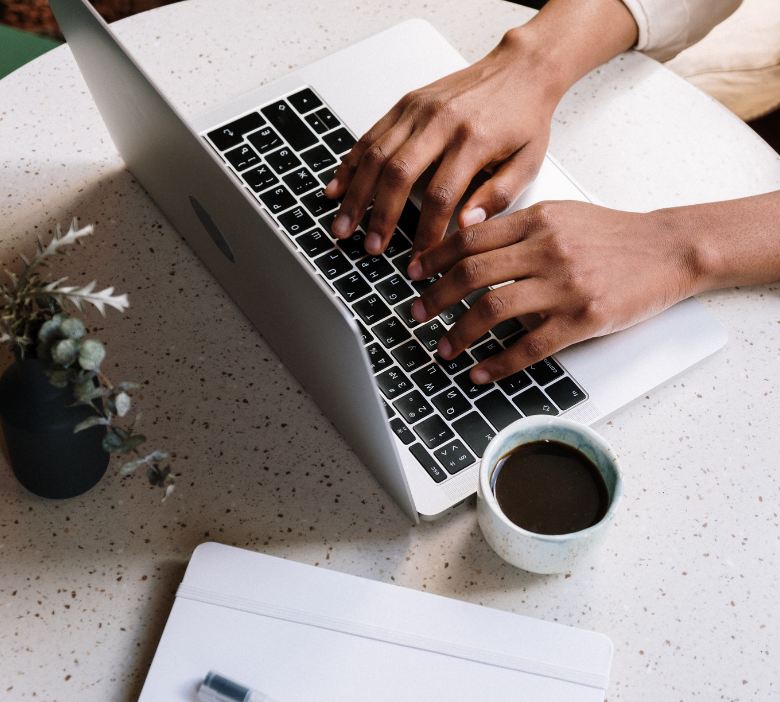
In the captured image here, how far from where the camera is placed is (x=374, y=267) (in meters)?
0.72

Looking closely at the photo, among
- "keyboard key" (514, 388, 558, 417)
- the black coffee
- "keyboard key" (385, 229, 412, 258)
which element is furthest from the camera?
"keyboard key" (385, 229, 412, 258)

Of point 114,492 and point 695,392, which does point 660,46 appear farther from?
point 114,492

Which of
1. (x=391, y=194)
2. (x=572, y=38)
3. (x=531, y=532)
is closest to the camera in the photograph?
(x=531, y=532)

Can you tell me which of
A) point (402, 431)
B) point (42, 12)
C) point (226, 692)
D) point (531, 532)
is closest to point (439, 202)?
point (402, 431)

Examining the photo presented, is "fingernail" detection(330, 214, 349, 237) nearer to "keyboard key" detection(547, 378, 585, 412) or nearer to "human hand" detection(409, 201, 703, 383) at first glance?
"human hand" detection(409, 201, 703, 383)

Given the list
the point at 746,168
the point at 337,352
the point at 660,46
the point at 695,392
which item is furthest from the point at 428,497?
the point at 660,46

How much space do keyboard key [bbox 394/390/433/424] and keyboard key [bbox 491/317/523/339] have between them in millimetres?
106

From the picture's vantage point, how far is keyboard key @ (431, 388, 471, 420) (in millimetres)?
625

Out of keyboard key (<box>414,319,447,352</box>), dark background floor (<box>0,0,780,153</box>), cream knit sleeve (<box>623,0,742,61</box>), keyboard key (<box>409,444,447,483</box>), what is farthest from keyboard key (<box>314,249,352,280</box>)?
dark background floor (<box>0,0,780,153</box>)

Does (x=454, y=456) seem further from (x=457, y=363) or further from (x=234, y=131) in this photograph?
(x=234, y=131)

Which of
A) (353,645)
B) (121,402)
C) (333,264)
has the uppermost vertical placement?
(121,402)

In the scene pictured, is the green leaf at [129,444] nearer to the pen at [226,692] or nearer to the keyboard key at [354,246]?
the pen at [226,692]

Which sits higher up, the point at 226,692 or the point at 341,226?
the point at 341,226

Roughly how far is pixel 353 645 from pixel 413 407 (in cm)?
20
